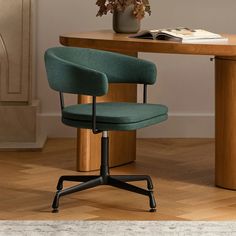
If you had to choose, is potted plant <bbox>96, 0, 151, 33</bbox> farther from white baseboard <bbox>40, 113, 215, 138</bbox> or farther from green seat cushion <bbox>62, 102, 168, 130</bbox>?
white baseboard <bbox>40, 113, 215, 138</bbox>

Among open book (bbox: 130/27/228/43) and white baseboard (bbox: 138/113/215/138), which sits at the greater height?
open book (bbox: 130/27/228/43)

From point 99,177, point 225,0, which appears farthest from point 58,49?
point 225,0

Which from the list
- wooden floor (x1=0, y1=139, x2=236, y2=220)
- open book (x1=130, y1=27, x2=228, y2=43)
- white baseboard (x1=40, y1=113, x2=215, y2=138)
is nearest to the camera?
wooden floor (x1=0, y1=139, x2=236, y2=220)

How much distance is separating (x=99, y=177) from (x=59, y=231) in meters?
0.61

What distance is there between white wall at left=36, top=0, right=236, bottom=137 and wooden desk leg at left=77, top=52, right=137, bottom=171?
3.15 ft

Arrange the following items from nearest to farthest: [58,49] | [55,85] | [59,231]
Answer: [59,231], [55,85], [58,49]

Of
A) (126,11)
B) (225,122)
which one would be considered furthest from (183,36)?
(126,11)

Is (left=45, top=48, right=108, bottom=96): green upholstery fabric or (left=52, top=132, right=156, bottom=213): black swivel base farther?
(left=52, top=132, right=156, bottom=213): black swivel base

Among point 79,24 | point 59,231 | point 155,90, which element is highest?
point 79,24

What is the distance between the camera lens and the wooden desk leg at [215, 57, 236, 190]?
4547 mm

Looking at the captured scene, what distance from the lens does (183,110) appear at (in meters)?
6.25

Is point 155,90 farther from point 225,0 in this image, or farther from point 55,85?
point 55,85

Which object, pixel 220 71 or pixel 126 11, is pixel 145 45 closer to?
pixel 220 71

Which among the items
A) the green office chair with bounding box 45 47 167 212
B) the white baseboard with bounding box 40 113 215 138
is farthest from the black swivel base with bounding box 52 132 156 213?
the white baseboard with bounding box 40 113 215 138
